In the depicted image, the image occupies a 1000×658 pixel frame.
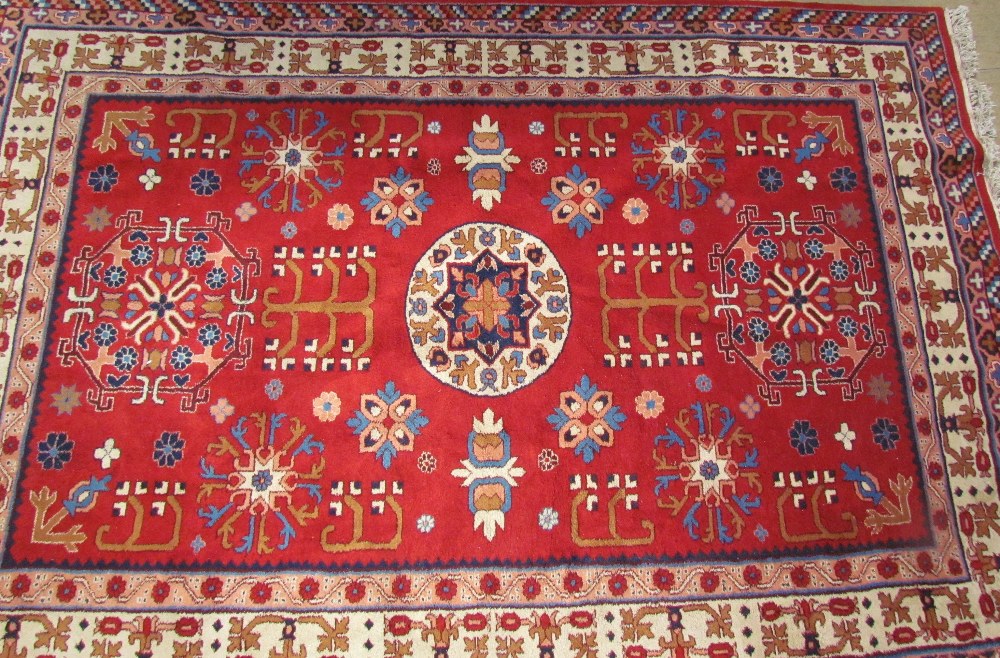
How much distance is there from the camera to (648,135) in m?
1.95

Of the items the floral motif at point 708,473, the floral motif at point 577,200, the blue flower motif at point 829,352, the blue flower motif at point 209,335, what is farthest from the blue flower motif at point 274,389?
the blue flower motif at point 829,352

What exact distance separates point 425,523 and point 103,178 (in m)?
1.28

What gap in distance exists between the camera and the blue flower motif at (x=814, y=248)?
74.3 inches

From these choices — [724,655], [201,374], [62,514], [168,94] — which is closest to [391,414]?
[201,374]

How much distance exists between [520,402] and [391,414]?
1.08 ft

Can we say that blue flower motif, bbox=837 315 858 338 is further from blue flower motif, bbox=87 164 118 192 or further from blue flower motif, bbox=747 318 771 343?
blue flower motif, bbox=87 164 118 192

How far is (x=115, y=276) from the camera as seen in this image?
181 cm

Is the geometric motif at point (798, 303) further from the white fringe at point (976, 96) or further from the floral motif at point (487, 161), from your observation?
the floral motif at point (487, 161)

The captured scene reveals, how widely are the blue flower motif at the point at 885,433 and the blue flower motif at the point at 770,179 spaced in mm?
685

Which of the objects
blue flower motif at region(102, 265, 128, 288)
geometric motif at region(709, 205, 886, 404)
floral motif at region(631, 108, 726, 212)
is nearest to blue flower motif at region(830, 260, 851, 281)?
geometric motif at region(709, 205, 886, 404)

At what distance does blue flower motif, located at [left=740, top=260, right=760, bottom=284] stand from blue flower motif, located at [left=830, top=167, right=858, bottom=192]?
35cm

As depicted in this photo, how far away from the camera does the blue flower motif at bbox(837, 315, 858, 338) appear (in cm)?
184

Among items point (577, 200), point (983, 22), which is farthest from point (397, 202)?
point (983, 22)

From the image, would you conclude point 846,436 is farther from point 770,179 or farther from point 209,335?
point 209,335
